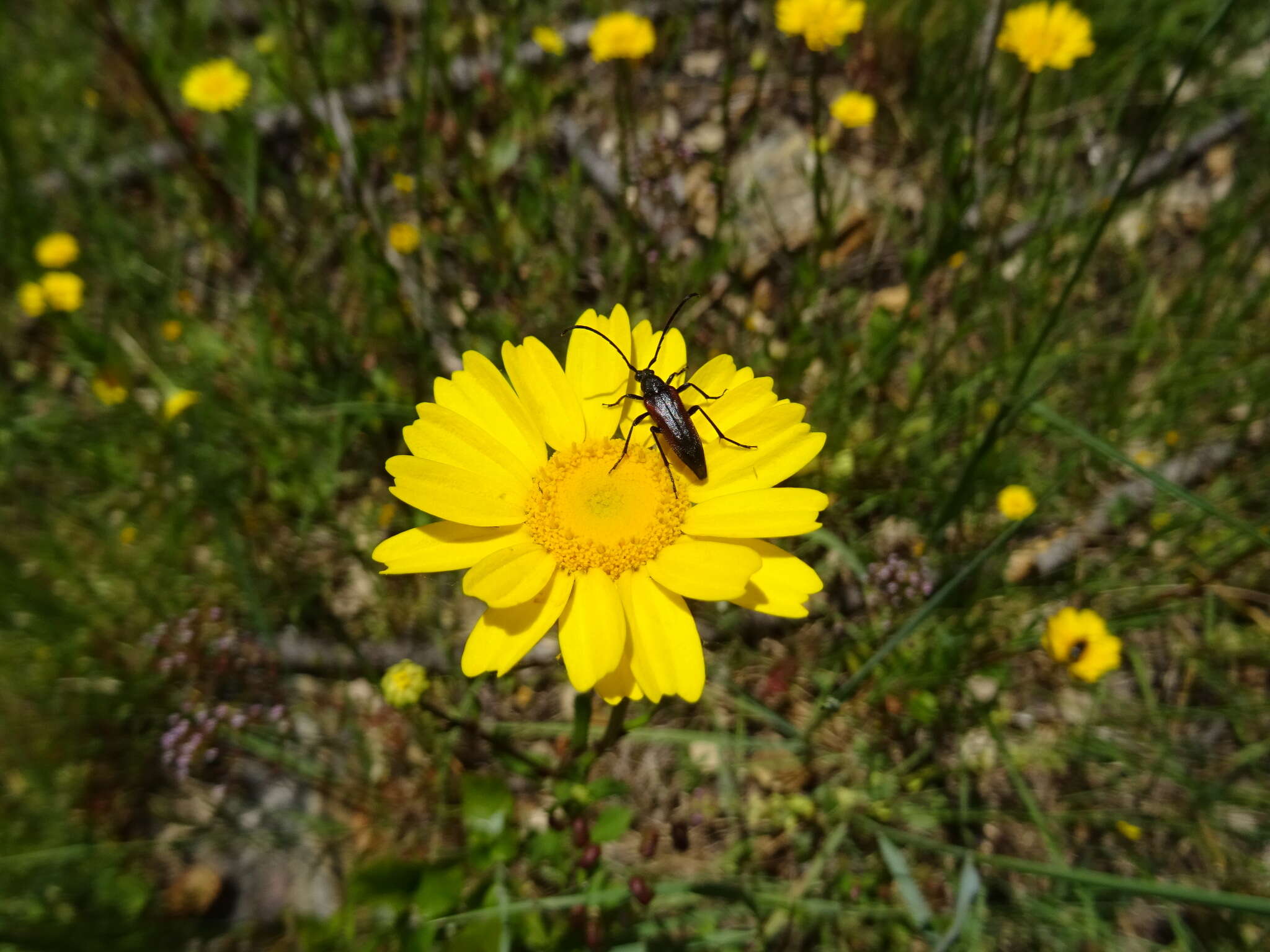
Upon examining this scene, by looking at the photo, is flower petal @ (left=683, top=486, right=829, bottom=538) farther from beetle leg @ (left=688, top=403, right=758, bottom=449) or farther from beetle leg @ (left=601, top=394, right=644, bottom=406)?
beetle leg @ (left=601, top=394, right=644, bottom=406)

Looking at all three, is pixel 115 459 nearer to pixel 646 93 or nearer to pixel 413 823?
pixel 413 823

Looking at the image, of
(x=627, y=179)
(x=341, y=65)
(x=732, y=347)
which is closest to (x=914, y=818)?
(x=732, y=347)

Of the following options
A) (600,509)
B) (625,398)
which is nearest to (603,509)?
(600,509)

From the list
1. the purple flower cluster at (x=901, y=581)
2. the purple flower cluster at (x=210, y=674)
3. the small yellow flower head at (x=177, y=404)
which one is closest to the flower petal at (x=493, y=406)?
the purple flower cluster at (x=901, y=581)

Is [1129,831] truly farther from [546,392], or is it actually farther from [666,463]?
[546,392]

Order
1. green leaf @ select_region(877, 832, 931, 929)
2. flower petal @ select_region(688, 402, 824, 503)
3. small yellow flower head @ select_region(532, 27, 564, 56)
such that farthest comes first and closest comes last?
small yellow flower head @ select_region(532, 27, 564, 56) < green leaf @ select_region(877, 832, 931, 929) < flower petal @ select_region(688, 402, 824, 503)

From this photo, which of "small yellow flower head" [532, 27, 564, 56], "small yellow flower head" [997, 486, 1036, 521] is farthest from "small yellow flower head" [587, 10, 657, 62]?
"small yellow flower head" [997, 486, 1036, 521]
